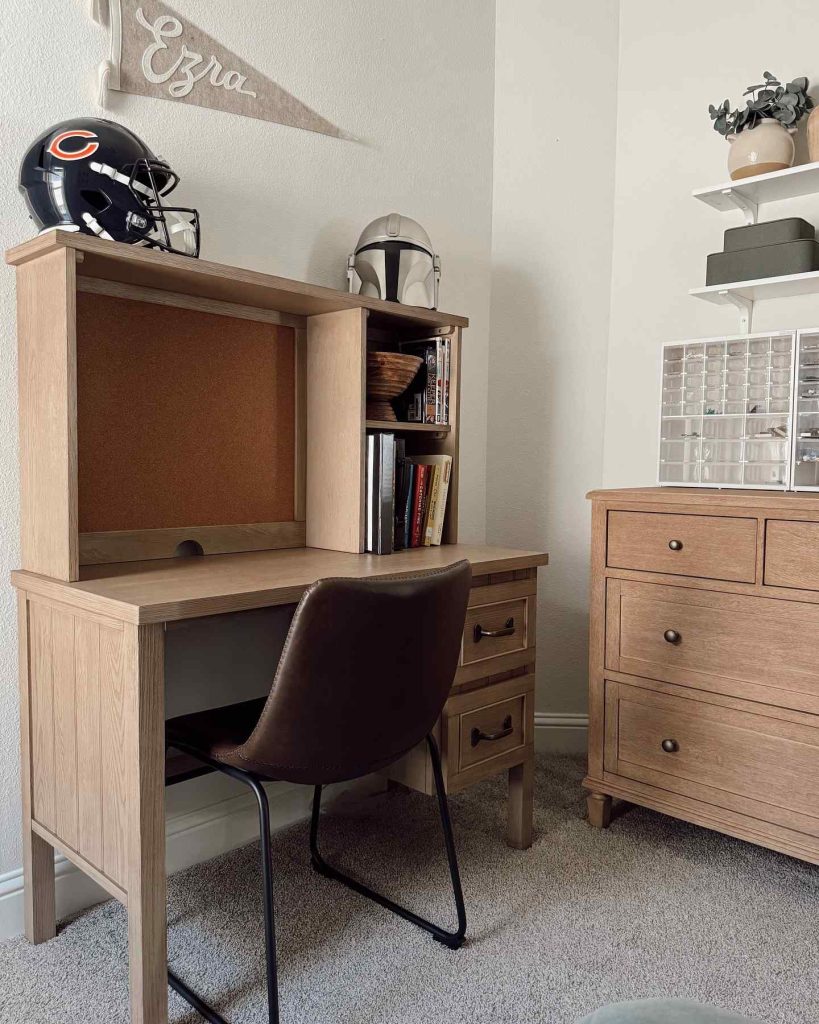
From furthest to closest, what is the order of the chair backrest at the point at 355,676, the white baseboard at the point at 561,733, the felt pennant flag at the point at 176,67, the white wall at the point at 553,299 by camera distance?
1. the white baseboard at the point at 561,733
2. the white wall at the point at 553,299
3. the felt pennant flag at the point at 176,67
4. the chair backrest at the point at 355,676

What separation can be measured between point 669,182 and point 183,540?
1.86 meters

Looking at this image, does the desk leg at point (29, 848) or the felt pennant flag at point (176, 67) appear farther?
the felt pennant flag at point (176, 67)

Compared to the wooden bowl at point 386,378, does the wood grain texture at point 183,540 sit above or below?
below

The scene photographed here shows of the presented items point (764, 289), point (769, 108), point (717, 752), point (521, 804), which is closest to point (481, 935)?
point (521, 804)

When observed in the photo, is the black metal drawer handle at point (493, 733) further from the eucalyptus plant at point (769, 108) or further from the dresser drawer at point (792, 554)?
the eucalyptus plant at point (769, 108)

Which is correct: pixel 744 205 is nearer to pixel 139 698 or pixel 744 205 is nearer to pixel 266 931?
pixel 139 698

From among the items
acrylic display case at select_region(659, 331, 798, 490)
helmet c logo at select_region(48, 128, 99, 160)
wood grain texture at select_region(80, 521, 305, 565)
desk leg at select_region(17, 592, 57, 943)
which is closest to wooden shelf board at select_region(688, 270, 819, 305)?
acrylic display case at select_region(659, 331, 798, 490)

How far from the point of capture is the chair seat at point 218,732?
1.42 meters

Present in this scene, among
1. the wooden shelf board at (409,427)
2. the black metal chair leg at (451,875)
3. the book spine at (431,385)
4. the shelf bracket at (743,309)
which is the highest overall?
the shelf bracket at (743,309)

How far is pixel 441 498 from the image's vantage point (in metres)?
2.19

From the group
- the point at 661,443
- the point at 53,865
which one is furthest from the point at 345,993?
the point at 661,443

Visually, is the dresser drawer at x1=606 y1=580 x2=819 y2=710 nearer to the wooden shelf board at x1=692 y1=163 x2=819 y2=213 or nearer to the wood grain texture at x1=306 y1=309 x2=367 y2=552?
the wood grain texture at x1=306 y1=309 x2=367 y2=552

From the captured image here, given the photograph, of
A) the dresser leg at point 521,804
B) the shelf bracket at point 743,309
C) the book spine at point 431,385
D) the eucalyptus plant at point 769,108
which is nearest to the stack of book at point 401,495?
the book spine at point 431,385

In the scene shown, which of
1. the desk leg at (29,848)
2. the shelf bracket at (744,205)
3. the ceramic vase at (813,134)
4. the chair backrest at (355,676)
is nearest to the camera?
the chair backrest at (355,676)
